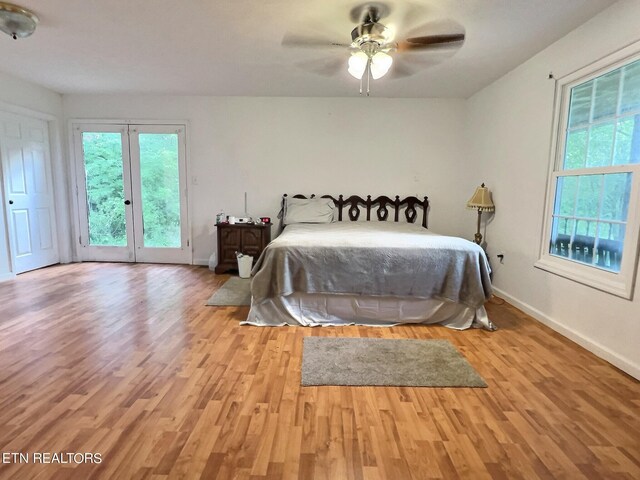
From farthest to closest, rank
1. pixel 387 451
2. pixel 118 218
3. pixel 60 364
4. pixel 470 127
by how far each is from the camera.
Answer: pixel 118 218
pixel 470 127
pixel 60 364
pixel 387 451

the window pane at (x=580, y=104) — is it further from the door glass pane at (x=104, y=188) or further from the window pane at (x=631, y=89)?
the door glass pane at (x=104, y=188)

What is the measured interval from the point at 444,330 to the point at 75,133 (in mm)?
5330

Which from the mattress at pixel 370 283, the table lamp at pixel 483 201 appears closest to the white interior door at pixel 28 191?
the mattress at pixel 370 283

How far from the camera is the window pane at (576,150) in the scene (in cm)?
255

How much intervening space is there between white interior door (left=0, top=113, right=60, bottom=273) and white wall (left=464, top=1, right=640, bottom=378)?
5.56m

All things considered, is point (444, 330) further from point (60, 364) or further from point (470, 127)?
point (470, 127)

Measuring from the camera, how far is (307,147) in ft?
15.4

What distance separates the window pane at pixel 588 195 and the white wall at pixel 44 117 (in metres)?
5.77

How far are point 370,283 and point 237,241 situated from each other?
227 centimetres

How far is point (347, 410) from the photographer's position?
169 centimetres

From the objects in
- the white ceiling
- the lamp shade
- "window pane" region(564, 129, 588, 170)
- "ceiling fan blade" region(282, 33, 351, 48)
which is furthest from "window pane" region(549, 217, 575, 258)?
"ceiling fan blade" region(282, 33, 351, 48)

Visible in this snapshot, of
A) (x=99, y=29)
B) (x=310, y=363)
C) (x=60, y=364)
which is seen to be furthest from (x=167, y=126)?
(x=310, y=363)

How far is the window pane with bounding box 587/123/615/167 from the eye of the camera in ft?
7.60

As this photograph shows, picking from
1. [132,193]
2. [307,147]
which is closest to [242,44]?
[307,147]
